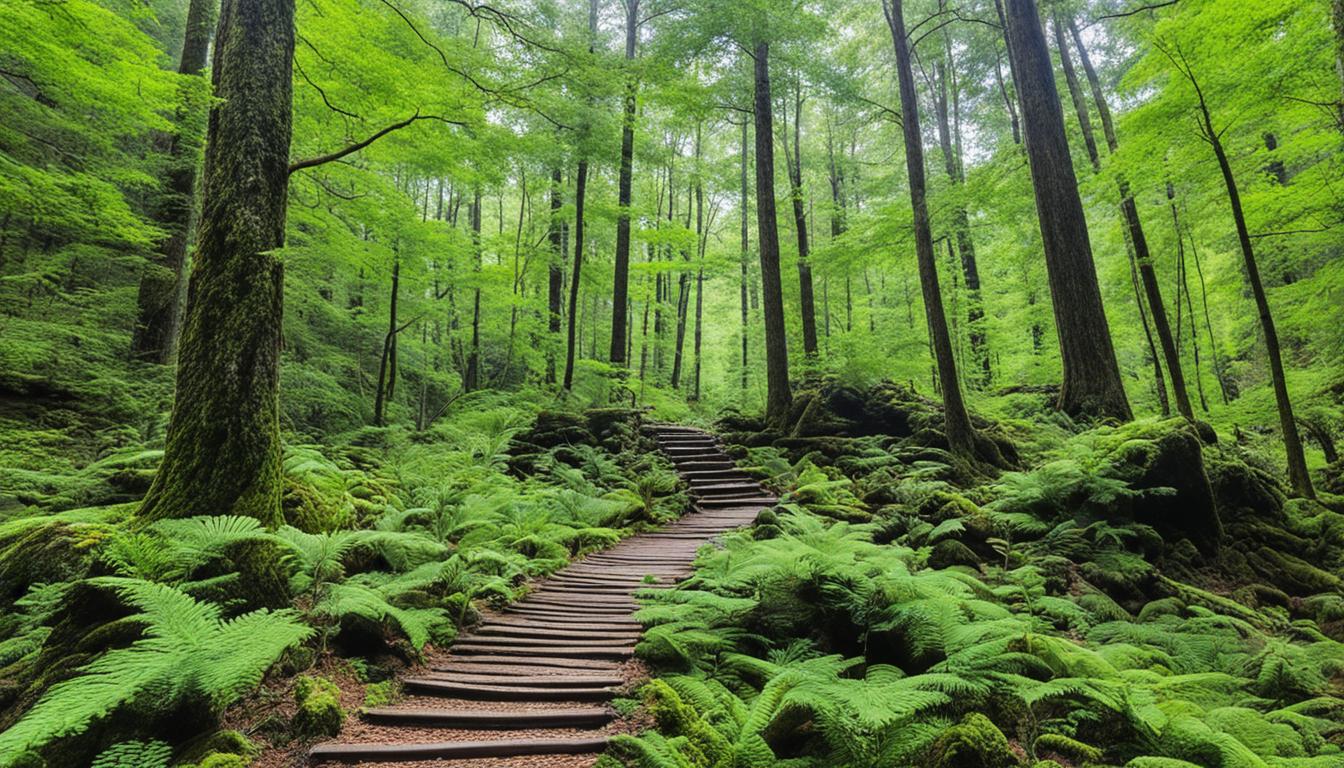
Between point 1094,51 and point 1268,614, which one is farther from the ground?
point 1094,51

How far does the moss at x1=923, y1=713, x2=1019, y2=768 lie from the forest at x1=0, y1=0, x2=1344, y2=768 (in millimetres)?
16

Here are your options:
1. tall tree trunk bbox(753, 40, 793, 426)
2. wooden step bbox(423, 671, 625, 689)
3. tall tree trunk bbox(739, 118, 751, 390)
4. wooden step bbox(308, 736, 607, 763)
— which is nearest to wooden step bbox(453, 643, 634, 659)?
wooden step bbox(423, 671, 625, 689)

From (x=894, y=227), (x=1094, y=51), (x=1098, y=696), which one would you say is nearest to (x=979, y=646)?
(x=1098, y=696)

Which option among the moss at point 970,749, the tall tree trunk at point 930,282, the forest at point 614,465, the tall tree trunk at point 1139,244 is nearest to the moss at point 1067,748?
the forest at point 614,465

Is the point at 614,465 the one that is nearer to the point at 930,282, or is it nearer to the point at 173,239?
the point at 930,282

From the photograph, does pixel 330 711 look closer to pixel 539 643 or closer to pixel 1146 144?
pixel 539 643

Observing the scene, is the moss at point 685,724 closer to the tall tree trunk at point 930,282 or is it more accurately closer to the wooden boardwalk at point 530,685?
the wooden boardwalk at point 530,685

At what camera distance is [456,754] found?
2594 mm

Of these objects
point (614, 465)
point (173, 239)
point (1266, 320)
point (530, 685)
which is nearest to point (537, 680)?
point (530, 685)

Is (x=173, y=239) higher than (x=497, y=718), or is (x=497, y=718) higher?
(x=173, y=239)

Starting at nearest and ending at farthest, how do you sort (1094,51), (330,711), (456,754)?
(456,754) → (330,711) → (1094,51)

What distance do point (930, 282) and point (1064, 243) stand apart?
9.07ft

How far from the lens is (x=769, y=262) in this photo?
11758 mm

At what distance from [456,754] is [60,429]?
8.11m
